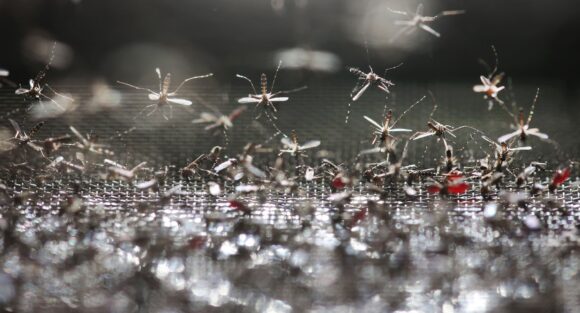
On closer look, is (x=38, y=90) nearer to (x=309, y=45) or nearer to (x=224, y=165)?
(x=224, y=165)

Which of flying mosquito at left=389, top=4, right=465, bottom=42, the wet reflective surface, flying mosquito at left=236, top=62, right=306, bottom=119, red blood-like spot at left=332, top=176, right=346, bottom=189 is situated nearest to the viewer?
the wet reflective surface

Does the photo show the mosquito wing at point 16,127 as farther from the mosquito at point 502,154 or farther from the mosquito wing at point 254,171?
the mosquito at point 502,154

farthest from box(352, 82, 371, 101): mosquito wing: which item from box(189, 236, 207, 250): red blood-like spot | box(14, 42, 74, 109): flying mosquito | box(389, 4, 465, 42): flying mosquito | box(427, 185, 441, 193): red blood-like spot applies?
box(14, 42, 74, 109): flying mosquito

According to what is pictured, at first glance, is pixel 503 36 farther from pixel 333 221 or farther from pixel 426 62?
pixel 333 221

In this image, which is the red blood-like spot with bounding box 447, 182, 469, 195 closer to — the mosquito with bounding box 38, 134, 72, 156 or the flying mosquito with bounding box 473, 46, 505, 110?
the flying mosquito with bounding box 473, 46, 505, 110

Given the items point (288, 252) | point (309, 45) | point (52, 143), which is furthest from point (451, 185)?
point (52, 143)
